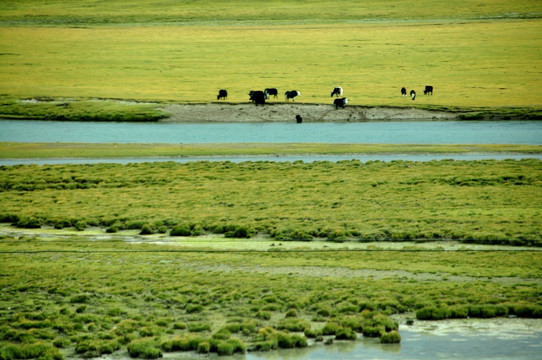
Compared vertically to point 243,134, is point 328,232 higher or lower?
lower

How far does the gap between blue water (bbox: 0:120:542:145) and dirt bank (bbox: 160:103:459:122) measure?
1.07m

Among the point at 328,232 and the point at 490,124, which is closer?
the point at 328,232

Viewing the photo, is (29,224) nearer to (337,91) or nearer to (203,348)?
(203,348)

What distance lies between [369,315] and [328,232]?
9.21m

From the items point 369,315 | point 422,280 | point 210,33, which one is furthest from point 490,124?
point 210,33

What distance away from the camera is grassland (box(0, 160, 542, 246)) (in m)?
26.8

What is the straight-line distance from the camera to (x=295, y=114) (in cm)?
5644

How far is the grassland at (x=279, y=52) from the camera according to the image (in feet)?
214

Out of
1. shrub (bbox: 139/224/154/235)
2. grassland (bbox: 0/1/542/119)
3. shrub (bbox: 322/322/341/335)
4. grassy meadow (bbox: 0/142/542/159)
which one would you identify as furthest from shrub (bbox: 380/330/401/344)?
grassland (bbox: 0/1/542/119)

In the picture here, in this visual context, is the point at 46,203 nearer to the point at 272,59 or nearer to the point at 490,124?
the point at 490,124

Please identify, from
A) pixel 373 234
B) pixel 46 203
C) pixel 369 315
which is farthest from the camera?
pixel 46 203

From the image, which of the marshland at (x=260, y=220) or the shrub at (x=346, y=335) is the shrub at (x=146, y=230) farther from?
the shrub at (x=346, y=335)

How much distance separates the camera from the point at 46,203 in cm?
3244

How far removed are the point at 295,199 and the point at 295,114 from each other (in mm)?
24781
